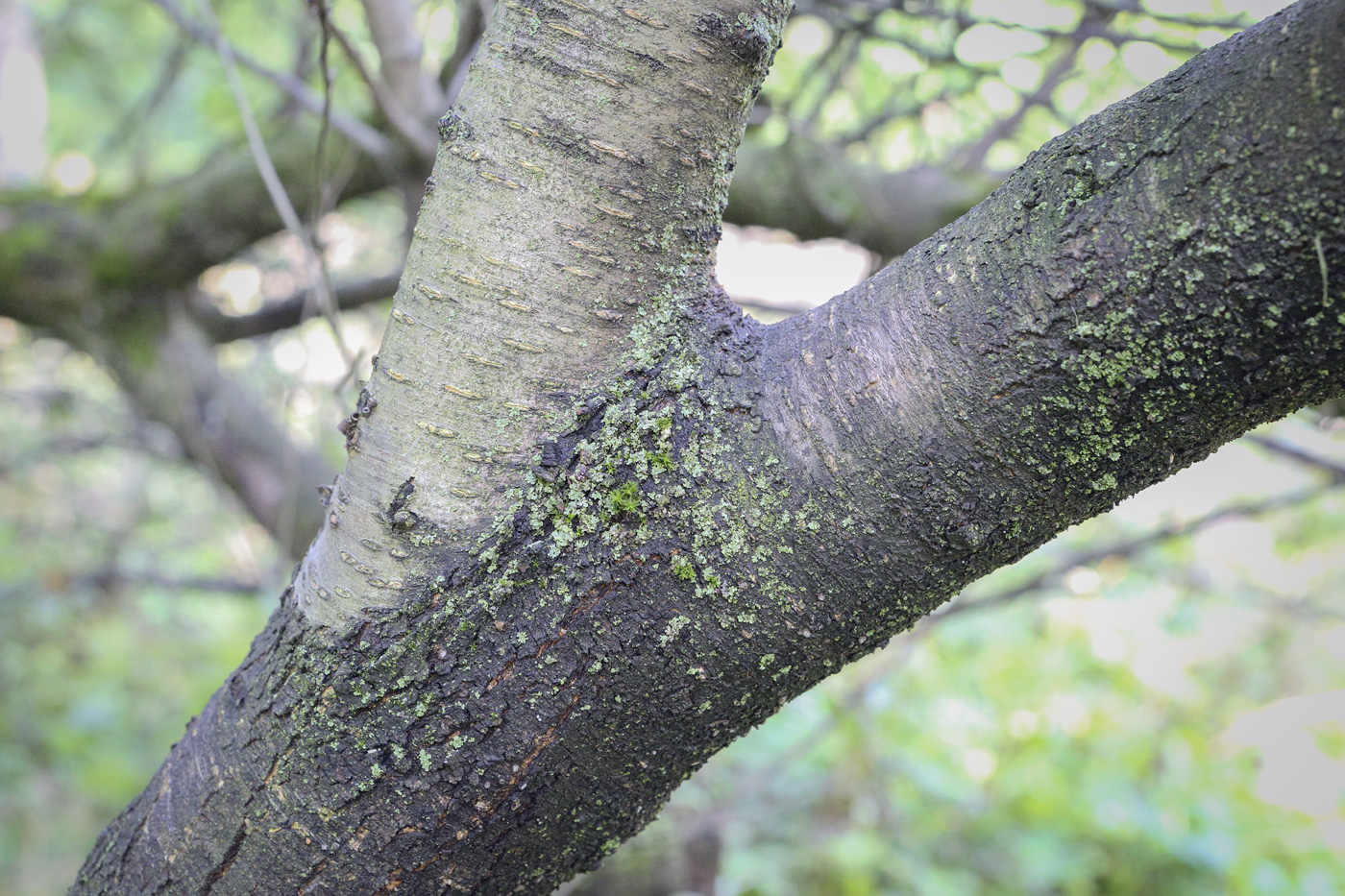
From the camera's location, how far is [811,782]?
10.4ft

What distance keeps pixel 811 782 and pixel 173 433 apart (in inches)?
113

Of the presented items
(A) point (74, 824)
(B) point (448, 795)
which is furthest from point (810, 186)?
(A) point (74, 824)

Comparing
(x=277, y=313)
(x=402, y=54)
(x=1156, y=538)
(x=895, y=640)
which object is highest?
(x=277, y=313)

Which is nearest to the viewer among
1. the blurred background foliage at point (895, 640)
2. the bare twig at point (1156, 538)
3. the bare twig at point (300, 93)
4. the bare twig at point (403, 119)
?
the bare twig at point (403, 119)

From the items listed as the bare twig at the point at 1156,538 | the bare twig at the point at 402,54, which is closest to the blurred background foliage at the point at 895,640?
the bare twig at the point at 1156,538

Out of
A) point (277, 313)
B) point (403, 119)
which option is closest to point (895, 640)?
point (403, 119)

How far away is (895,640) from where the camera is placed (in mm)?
3613

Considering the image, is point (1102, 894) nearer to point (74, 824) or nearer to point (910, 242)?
point (910, 242)

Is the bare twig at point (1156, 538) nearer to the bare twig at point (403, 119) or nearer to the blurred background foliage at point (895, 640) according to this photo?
the blurred background foliage at point (895, 640)

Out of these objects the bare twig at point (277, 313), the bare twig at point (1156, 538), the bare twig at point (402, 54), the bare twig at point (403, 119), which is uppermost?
the bare twig at point (277, 313)

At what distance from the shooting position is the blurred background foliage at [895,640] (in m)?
2.54

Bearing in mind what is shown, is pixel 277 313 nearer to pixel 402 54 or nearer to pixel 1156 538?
pixel 402 54

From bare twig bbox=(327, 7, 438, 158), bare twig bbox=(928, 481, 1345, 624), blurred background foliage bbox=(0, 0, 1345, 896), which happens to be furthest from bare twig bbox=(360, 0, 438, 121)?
bare twig bbox=(928, 481, 1345, 624)

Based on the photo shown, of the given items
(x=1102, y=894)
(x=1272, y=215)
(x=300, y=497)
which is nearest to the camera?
(x=1272, y=215)
